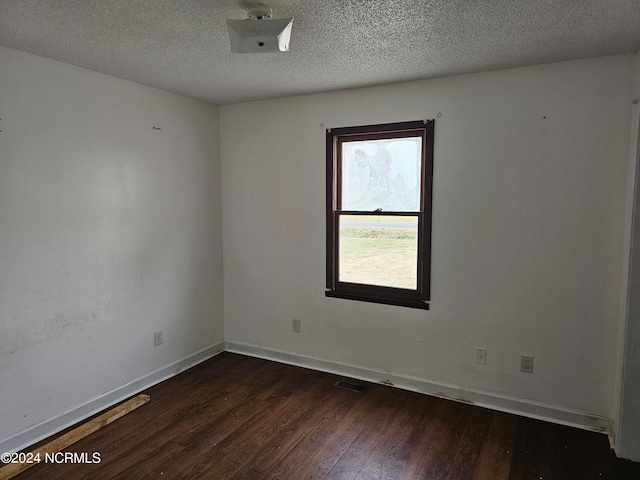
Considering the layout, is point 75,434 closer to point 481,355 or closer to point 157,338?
point 157,338

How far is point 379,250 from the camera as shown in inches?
132

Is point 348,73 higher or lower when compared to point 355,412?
higher

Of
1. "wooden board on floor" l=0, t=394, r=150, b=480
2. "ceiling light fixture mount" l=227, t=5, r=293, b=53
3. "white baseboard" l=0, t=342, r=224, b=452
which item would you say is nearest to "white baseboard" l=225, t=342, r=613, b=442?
"white baseboard" l=0, t=342, r=224, b=452

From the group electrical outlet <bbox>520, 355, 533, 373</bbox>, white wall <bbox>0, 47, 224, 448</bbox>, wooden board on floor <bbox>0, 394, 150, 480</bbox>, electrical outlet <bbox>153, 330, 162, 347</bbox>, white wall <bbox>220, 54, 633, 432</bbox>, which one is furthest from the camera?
electrical outlet <bbox>153, 330, 162, 347</bbox>

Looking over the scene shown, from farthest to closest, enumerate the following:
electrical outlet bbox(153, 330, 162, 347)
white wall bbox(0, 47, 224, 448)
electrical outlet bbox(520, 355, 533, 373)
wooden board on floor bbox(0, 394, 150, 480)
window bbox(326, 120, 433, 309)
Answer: electrical outlet bbox(153, 330, 162, 347) → window bbox(326, 120, 433, 309) → electrical outlet bbox(520, 355, 533, 373) → white wall bbox(0, 47, 224, 448) → wooden board on floor bbox(0, 394, 150, 480)

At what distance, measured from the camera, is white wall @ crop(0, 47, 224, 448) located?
2.45 m

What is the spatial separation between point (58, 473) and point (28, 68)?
2339mm

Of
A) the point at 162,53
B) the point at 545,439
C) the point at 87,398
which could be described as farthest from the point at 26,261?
the point at 545,439

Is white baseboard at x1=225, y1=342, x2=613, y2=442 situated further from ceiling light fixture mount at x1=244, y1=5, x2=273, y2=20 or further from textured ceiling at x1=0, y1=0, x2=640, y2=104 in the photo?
ceiling light fixture mount at x1=244, y1=5, x2=273, y2=20

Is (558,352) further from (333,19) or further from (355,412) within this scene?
(333,19)

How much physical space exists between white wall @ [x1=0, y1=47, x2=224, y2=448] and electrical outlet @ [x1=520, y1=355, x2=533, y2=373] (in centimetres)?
272

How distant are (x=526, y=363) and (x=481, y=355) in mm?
294

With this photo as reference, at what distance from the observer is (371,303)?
11.1 ft

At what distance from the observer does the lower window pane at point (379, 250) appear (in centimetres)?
325
